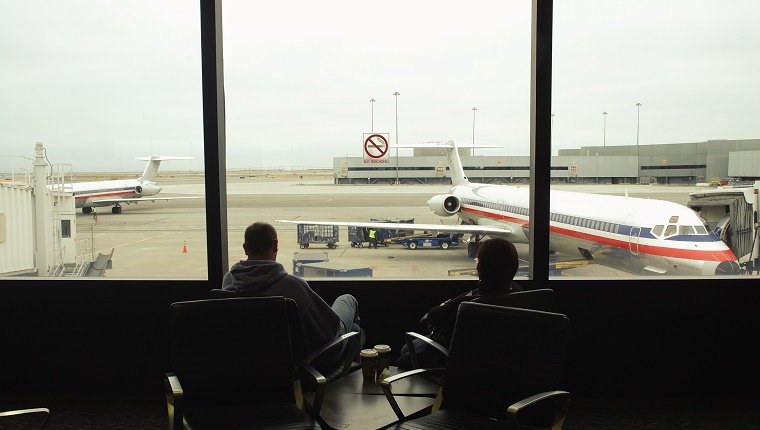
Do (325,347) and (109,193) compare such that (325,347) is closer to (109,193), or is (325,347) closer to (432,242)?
(432,242)

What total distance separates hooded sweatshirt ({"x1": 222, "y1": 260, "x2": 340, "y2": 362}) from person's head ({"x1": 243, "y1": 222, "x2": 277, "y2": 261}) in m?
0.07

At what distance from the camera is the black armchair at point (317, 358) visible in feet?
5.70

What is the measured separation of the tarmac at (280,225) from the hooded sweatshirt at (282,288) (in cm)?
19

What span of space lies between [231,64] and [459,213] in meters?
11.5

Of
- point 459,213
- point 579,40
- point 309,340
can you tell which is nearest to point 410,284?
point 309,340

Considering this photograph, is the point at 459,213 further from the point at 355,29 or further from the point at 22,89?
the point at 22,89

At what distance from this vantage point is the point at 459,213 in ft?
46.4

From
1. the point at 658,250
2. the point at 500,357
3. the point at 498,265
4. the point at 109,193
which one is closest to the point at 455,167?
the point at 658,250

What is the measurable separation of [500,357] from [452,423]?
10.0 inches

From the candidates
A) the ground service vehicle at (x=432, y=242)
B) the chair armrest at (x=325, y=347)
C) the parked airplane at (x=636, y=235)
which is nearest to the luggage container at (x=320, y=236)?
the ground service vehicle at (x=432, y=242)

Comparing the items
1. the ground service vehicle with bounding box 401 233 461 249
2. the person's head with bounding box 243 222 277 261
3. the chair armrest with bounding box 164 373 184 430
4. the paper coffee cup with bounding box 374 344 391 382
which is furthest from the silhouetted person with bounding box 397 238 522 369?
the ground service vehicle with bounding box 401 233 461 249

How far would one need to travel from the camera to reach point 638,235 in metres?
7.41

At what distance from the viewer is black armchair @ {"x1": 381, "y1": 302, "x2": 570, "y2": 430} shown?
157 cm

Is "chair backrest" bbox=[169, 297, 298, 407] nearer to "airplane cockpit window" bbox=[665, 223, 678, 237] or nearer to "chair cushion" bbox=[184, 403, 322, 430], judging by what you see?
"chair cushion" bbox=[184, 403, 322, 430]
